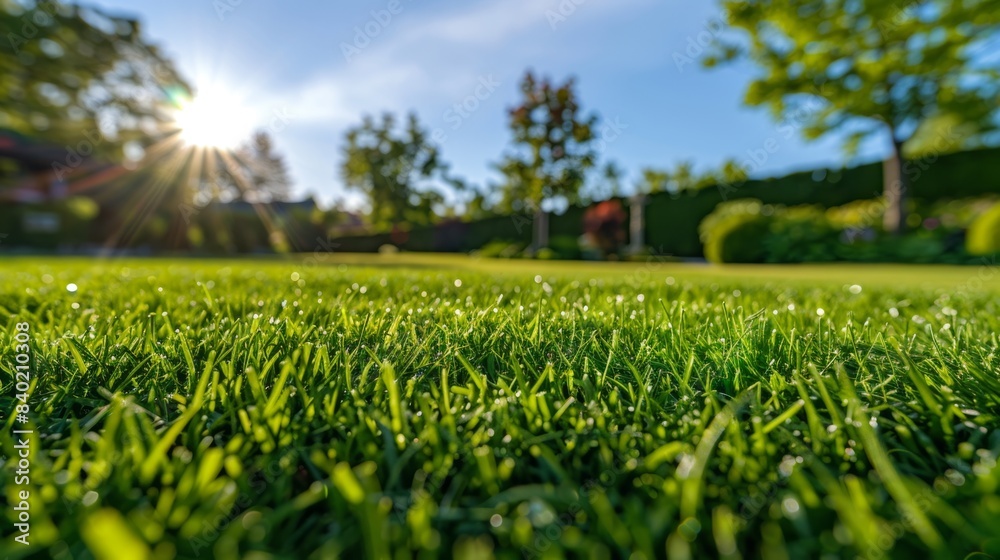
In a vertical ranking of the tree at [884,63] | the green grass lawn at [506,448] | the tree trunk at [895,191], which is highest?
the tree at [884,63]

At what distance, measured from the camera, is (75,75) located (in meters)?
15.3

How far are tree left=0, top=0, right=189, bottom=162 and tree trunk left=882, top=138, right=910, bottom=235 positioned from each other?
25.6m

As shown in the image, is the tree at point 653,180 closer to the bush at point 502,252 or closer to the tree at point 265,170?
the bush at point 502,252

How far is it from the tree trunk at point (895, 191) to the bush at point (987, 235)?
3.77 metres

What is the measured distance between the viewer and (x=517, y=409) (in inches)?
37.4

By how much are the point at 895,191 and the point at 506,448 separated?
750 inches

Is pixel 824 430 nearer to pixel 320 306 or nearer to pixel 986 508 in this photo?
pixel 986 508

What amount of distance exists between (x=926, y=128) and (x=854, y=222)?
16.0 feet

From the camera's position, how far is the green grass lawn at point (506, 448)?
578mm

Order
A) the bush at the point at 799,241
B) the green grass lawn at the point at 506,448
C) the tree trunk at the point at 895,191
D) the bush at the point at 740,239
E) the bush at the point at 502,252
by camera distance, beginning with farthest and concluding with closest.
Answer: the bush at the point at 502,252 → the tree trunk at the point at 895,191 → the bush at the point at 799,241 → the bush at the point at 740,239 → the green grass lawn at the point at 506,448

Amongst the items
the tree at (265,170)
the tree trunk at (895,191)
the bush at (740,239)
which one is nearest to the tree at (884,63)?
the tree trunk at (895,191)

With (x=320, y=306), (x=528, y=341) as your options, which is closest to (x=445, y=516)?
(x=528, y=341)

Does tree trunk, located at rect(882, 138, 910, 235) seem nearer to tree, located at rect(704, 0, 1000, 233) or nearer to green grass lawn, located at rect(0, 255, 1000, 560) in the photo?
tree, located at rect(704, 0, 1000, 233)

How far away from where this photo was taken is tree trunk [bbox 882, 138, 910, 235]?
48.3 feet
